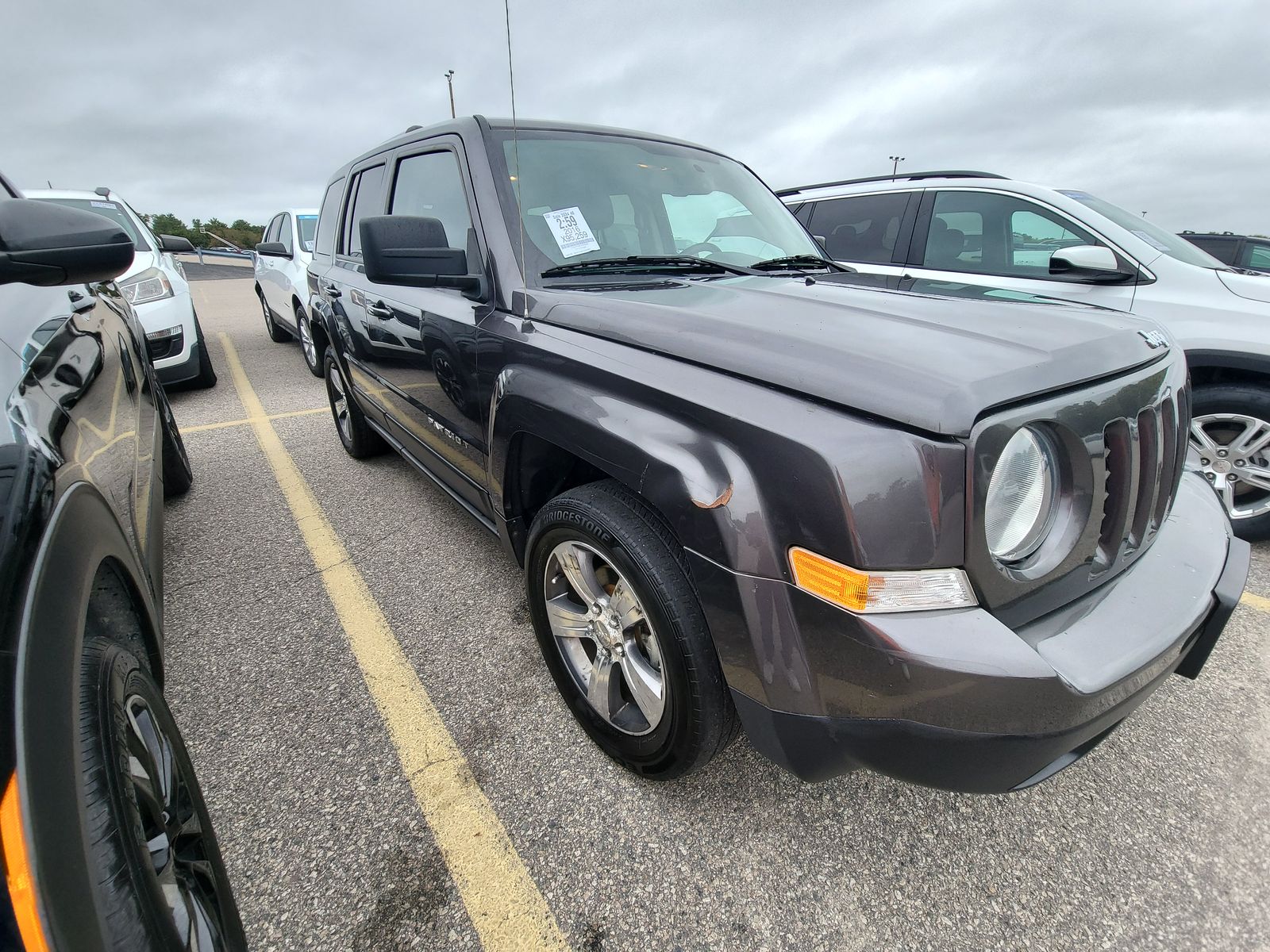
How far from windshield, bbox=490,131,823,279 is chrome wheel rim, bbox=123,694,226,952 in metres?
1.51

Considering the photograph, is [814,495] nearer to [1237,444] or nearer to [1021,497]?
[1021,497]

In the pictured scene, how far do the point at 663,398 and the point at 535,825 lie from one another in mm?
1180

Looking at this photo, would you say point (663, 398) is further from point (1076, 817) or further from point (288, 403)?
point (288, 403)

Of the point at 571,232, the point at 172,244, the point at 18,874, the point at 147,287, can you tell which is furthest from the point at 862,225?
the point at 172,244

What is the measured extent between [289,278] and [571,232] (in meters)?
5.98

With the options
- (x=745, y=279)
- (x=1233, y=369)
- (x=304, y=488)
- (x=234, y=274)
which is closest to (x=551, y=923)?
(x=745, y=279)

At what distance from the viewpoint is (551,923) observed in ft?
4.72

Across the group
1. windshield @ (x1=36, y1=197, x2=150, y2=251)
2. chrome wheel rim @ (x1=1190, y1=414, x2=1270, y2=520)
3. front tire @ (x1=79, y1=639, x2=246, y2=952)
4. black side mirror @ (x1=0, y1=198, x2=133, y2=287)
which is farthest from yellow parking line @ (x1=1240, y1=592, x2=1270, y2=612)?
windshield @ (x1=36, y1=197, x2=150, y2=251)

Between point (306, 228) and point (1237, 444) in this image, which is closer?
point (1237, 444)

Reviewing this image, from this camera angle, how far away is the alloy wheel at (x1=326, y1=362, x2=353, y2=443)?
4.18 m

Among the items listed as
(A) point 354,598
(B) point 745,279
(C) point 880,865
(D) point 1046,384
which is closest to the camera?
(D) point 1046,384

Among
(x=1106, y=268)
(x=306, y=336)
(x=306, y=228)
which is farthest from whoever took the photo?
(x=306, y=228)

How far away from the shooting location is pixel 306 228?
23.5ft

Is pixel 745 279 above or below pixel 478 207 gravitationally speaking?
below
